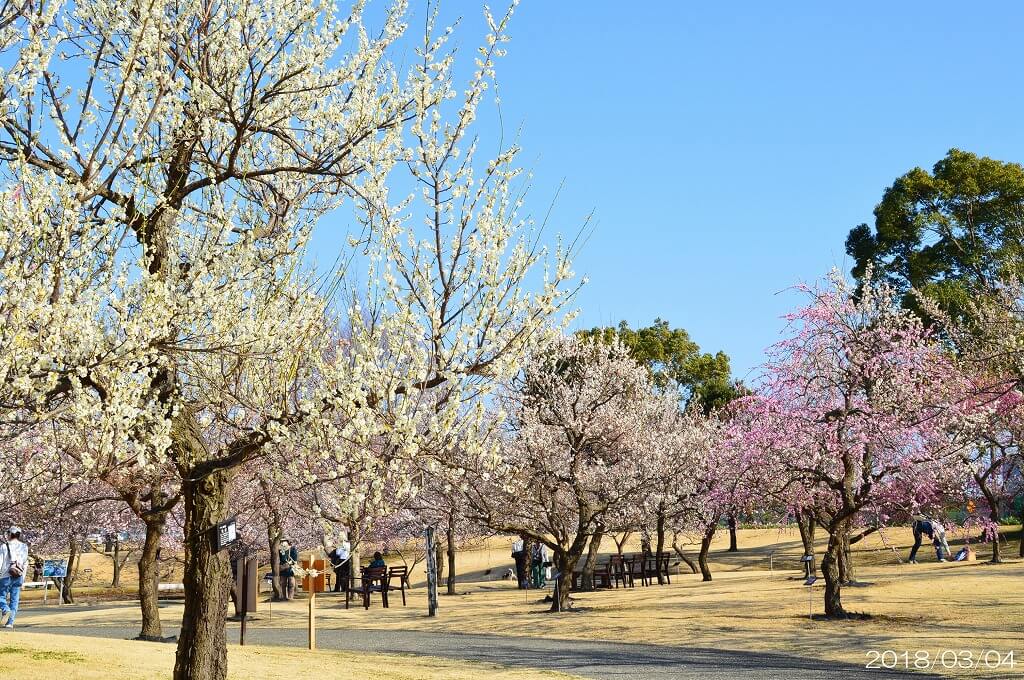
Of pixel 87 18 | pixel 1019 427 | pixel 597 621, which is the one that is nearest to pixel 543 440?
pixel 597 621

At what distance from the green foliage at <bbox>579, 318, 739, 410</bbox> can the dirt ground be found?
46.7ft

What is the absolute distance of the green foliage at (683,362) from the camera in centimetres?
4934

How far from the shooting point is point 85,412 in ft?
24.5

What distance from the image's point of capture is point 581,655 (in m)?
14.9

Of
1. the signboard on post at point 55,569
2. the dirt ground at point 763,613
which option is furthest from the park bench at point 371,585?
the signboard on post at point 55,569

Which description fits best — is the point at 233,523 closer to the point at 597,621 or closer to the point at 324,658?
the point at 324,658

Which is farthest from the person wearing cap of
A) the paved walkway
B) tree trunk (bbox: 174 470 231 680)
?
tree trunk (bbox: 174 470 231 680)

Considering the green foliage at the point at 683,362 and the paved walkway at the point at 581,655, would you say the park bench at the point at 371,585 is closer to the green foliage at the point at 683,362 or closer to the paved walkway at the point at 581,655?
the paved walkway at the point at 581,655

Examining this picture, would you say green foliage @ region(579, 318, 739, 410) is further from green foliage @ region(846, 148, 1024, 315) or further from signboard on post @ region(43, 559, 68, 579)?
signboard on post @ region(43, 559, 68, 579)

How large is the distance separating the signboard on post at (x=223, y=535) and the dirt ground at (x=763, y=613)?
8.08 meters

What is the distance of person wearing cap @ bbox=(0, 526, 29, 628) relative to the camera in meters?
18.8

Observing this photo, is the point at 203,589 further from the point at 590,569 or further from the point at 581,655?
the point at 590,569

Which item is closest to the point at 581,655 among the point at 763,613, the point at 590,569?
the point at 763,613

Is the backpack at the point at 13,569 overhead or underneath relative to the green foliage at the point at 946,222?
underneath
